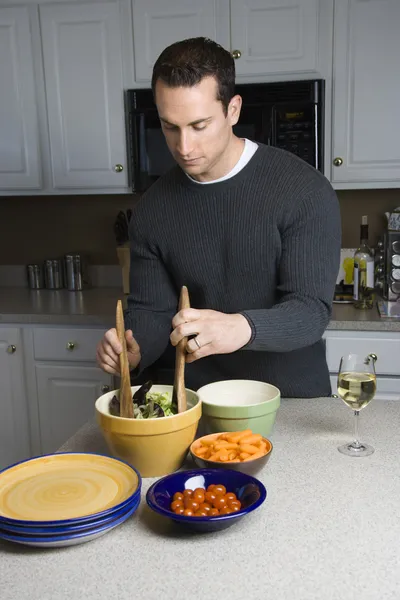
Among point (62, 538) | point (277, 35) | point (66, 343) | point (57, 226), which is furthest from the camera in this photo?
point (57, 226)

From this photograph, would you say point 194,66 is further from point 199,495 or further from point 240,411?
point 199,495

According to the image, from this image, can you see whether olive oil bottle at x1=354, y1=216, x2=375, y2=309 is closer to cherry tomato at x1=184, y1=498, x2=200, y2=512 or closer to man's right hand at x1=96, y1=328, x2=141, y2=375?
man's right hand at x1=96, y1=328, x2=141, y2=375

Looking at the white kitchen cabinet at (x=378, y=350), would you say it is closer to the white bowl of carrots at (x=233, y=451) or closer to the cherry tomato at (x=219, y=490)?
the white bowl of carrots at (x=233, y=451)

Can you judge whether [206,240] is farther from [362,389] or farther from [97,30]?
[97,30]

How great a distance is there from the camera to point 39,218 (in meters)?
3.38

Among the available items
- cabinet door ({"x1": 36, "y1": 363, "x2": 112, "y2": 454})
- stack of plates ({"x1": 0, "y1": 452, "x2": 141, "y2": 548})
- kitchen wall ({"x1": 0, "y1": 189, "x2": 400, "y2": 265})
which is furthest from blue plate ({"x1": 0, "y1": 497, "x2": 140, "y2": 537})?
kitchen wall ({"x1": 0, "y1": 189, "x2": 400, "y2": 265})

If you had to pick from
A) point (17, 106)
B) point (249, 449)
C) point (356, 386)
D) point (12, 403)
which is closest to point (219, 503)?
point (249, 449)

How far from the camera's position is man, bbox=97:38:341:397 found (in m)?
1.39

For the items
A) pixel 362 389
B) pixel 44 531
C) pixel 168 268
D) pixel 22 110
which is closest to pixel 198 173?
pixel 168 268

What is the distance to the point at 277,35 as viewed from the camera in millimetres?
2596

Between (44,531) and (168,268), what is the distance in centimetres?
91

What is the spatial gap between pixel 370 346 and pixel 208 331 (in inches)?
56.8

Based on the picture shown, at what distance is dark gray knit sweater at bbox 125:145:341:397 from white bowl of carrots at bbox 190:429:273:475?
1.18 feet

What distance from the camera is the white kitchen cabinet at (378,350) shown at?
8.11 ft
